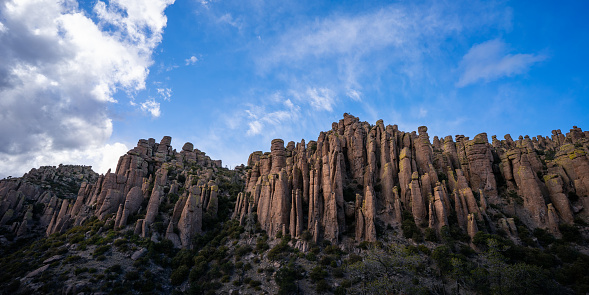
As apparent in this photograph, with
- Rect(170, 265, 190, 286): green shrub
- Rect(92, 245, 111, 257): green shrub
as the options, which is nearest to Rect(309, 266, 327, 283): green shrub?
Rect(170, 265, 190, 286): green shrub

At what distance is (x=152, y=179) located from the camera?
7800cm

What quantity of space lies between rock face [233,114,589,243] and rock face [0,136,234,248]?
38.3 ft

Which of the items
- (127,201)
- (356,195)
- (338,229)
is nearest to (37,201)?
(127,201)

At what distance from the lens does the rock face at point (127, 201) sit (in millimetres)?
59250

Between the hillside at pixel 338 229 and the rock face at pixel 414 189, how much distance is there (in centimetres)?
25

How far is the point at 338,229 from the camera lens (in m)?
51.6

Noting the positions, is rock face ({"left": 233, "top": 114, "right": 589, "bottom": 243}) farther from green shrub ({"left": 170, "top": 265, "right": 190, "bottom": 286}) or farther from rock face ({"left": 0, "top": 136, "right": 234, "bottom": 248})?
green shrub ({"left": 170, "top": 265, "right": 190, "bottom": 286})

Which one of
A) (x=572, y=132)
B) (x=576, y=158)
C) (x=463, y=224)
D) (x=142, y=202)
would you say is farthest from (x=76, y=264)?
(x=572, y=132)

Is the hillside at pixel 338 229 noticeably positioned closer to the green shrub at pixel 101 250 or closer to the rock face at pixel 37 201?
the green shrub at pixel 101 250

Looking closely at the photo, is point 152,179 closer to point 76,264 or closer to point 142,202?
point 142,202

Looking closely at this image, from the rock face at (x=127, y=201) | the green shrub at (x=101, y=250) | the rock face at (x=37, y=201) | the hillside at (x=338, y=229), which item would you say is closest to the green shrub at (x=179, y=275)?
the hillside at (x=338, y=229)

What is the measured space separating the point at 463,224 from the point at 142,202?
2617 inches

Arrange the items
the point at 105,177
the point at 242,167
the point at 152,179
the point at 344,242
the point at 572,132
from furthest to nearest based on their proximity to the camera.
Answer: the point at 242,167
the point at 572,132
the point at 152,179
the point at 105,177
the point at 344,242

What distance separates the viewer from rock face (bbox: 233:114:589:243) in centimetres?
4797
